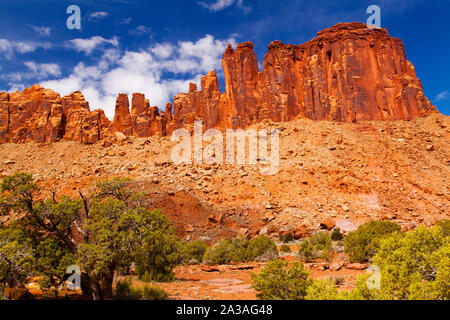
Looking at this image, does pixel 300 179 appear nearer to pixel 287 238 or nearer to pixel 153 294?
pixel 287 238

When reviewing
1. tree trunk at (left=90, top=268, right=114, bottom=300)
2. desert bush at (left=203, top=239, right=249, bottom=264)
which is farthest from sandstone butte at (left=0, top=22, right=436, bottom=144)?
tree trunk at (left=90, top=268, right=114, bottom=300)

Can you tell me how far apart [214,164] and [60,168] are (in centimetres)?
2465

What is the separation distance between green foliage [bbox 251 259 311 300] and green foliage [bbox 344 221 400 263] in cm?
897

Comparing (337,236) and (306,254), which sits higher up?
(337,236)

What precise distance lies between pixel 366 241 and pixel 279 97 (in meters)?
42.5

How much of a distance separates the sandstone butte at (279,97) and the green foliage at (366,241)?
125 feet

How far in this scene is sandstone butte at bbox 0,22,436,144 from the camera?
5666 cm

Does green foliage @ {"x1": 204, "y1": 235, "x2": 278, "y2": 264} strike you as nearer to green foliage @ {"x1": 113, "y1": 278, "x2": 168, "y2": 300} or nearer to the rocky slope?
the rocky slope

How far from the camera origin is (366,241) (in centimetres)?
1880

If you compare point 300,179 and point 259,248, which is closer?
point 259,248

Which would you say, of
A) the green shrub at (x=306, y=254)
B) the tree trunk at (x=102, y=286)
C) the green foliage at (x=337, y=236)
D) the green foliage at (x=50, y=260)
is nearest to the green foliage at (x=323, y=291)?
the tree trunk at (x=102, y=286)

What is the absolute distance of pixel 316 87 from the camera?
59562 millimetres

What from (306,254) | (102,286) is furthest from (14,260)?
(306,254)

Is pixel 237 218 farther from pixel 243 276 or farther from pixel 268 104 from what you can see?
pixel 268 104
